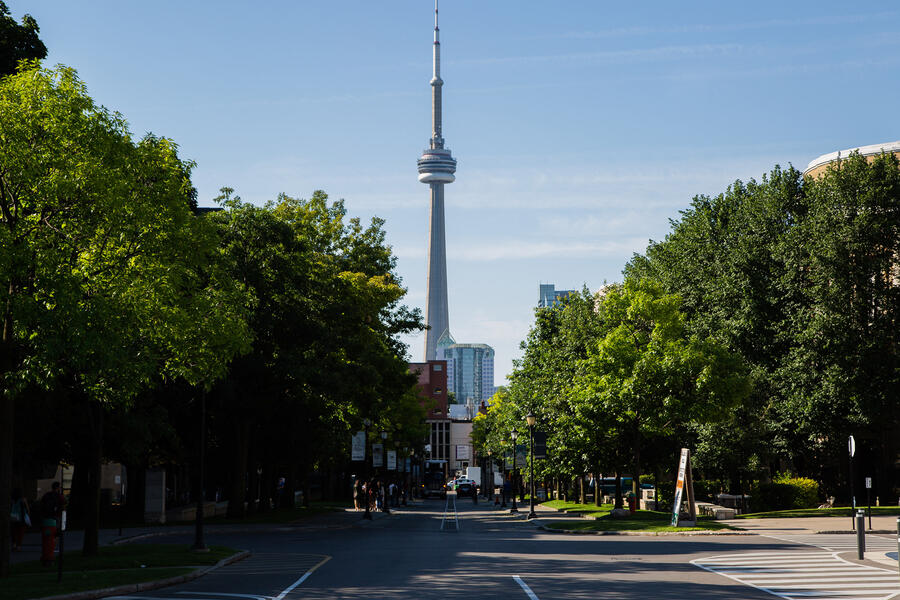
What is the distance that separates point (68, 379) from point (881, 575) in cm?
2502

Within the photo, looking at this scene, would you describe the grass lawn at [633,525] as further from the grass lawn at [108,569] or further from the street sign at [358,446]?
the grass lawn at [108,569]

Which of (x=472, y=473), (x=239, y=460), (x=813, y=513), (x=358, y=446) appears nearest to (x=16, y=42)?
(x=239, y=460)

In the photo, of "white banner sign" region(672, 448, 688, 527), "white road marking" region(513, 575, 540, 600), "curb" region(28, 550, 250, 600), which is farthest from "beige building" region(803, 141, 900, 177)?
"curb" region(28, 550, 250, 600)

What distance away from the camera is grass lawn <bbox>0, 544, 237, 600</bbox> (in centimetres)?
1753

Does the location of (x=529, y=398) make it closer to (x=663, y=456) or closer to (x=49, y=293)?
(x=663, y=456)

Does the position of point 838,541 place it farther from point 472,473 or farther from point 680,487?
point 472,473

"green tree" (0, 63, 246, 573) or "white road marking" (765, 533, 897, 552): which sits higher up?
"green tree" (0, 63, 246, 573)

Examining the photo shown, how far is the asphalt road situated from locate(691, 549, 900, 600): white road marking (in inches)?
0.9

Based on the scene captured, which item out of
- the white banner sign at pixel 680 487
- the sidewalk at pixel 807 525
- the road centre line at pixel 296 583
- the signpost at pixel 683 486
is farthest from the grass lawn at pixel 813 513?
the road centre line at pixel 296 583

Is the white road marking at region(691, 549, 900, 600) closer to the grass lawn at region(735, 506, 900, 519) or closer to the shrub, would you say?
the grass lawn at region(735, 506, 900, 519)

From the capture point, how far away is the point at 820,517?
141ft

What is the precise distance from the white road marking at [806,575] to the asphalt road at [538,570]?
2 cm

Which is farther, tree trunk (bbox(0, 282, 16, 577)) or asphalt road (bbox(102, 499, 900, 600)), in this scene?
tree trunk (bbox(0, 282, 16, 577))

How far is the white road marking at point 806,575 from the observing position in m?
16.8
